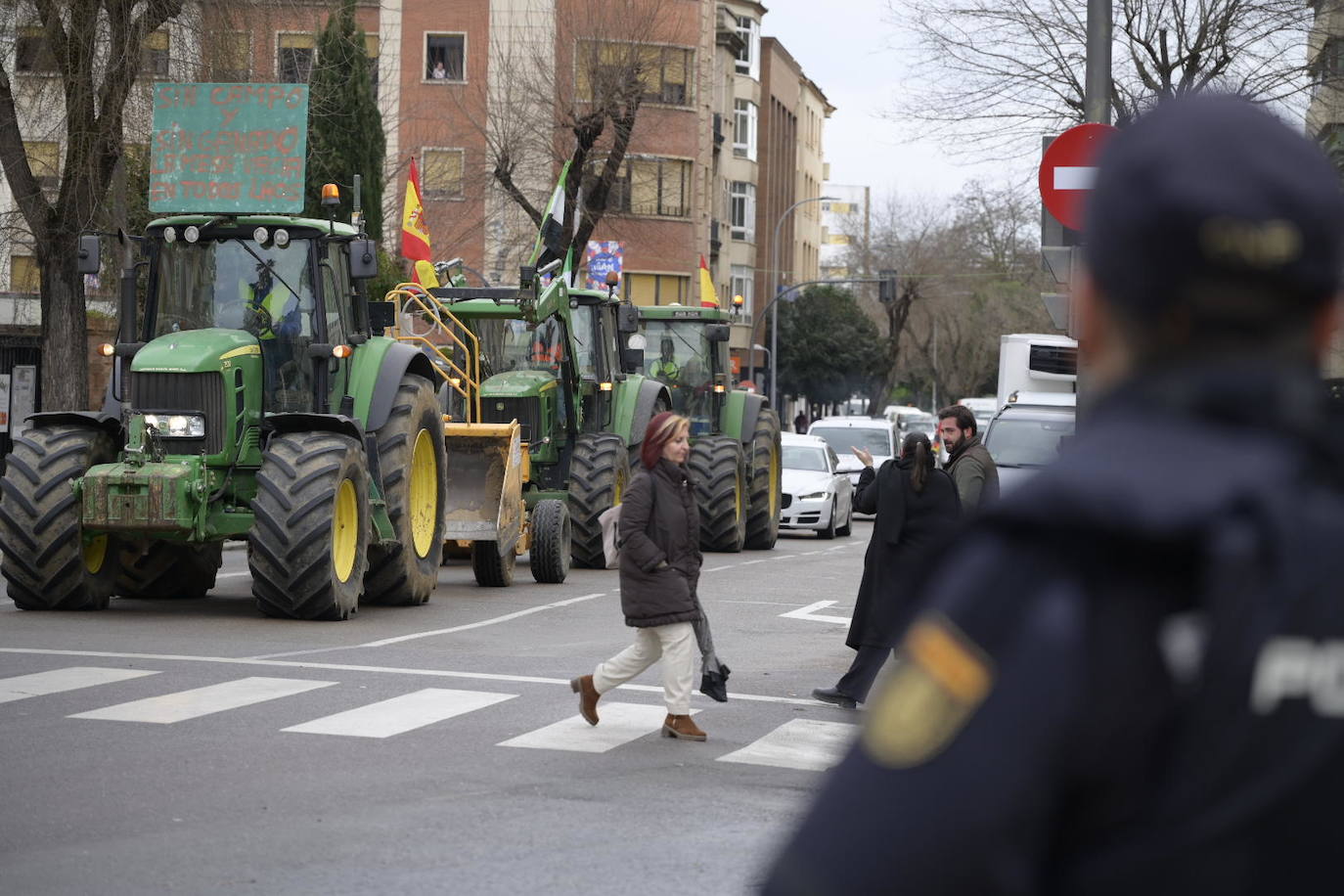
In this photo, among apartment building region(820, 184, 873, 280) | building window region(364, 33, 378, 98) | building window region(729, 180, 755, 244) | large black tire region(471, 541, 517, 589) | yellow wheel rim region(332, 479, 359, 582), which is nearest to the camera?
yellow wheel rim region(332, 479, 359, 582)

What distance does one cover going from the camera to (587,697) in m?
9.86

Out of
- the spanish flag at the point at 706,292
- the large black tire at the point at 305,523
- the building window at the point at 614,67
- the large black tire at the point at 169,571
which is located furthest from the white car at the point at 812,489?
the large black tire at the point at 305,523

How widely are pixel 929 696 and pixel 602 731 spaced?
8489mm

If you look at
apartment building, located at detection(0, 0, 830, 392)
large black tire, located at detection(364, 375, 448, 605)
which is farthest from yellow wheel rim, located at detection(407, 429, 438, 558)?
apartment building, located at detection(0, 0, 830, 392)

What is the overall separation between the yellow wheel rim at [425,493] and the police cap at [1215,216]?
15477 millimetres

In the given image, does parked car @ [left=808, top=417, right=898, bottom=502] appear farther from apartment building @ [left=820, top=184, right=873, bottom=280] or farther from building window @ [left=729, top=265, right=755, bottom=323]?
apartment building @ [left=820, top=184, right=873, bottom=280]

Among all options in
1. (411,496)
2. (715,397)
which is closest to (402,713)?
(411,496)

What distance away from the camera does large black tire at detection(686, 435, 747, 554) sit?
24562 mm

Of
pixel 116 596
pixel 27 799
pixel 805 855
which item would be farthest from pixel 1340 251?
pixel 116 596

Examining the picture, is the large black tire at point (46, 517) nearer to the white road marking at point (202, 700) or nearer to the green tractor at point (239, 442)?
the green tractor at point (239, 442)

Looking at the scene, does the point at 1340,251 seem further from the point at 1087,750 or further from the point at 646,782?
the point at 646,782

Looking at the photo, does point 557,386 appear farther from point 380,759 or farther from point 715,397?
point 380,759

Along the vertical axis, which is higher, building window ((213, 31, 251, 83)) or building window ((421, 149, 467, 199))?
building window ((421, 149, 467, 199))

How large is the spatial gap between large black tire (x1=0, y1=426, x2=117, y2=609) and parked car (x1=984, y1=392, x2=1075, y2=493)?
A: 1022 cm
